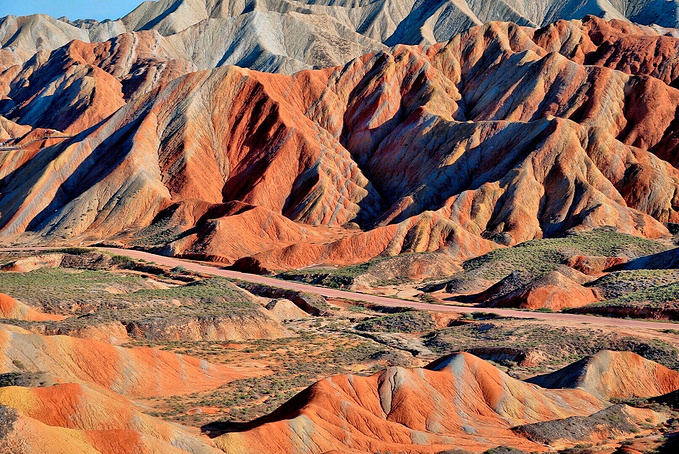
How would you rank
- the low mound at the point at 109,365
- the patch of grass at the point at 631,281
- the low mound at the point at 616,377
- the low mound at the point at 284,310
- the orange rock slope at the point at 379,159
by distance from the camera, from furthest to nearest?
the orange rock slope at the point at 379,159, the patch of grass at the point at 631,281, the low mound at the point at 284,310, the low mound at the point at 616,377, the low mound at the point at 109,365

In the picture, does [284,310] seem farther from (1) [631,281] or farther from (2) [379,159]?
(2) [379,159]

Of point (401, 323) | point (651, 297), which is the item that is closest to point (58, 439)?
point (401, 323)

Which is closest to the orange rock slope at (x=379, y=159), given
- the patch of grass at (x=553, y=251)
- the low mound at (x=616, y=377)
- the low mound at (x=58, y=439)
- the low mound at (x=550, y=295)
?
the patch of grass at (x=553, y=251)

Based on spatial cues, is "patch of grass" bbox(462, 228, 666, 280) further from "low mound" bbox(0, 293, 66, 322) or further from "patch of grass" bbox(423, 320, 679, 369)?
"low mound" bbox(0, 293, 66, 322)

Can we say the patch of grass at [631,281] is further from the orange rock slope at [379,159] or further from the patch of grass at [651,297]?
the orange rock slope at [379,159]

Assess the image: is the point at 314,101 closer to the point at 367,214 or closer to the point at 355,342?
the point at 367,214

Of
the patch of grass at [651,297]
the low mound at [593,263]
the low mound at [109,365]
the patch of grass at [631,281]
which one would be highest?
the low mound at [109,365]

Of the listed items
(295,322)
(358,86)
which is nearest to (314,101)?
(358,86)
